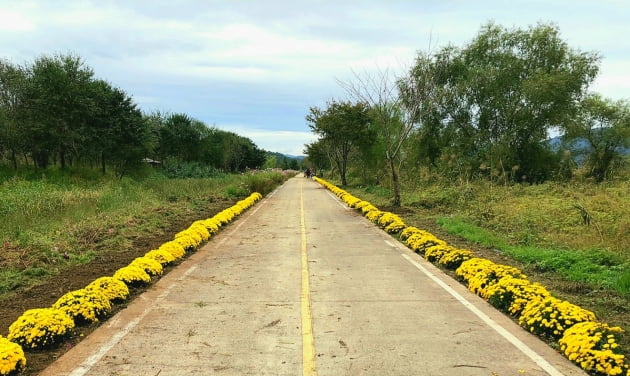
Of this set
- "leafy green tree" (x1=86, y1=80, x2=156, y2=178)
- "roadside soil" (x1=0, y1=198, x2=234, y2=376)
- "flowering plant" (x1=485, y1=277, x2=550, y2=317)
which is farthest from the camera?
"leafy green tree" (x1=86, y1=80, x2=156, y2=178)

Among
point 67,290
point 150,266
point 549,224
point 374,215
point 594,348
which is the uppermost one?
point 549,224

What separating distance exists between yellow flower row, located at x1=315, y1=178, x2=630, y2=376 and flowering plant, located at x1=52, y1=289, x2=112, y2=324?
5177 millimetres

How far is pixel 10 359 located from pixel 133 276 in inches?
122

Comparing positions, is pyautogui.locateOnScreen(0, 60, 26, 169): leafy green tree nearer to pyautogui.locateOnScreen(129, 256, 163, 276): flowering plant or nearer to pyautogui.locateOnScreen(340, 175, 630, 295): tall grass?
pyautogui.locateOnScreen(340, 175, 630, 295): tall grass

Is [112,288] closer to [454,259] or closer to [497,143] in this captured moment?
[454,259]

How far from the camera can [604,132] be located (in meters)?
35.4

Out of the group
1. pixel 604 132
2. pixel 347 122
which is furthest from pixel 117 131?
pixel 604 132

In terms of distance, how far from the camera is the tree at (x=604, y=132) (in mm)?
33969

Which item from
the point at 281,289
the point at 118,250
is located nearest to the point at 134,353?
the point at 281,289

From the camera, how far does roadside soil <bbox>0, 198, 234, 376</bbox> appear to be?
475cm

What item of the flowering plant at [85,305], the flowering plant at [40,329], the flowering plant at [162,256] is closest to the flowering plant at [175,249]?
the flowering plant at [162,256]

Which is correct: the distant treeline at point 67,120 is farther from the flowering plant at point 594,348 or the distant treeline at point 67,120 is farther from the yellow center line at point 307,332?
the flowering plant at point 594,348

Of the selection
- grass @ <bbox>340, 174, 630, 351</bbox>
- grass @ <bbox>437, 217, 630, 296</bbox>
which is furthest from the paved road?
grass @ <bbox>437, 217, 630, 296</bbox>

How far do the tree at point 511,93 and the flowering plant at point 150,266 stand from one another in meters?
23.8
